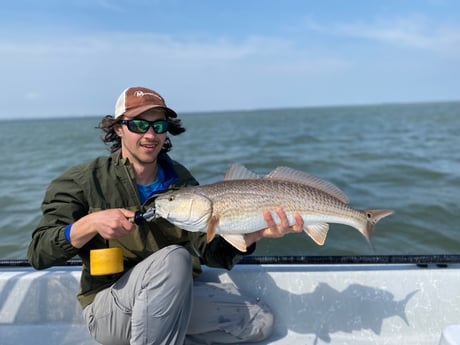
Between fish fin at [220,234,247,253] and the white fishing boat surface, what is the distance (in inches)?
36.6

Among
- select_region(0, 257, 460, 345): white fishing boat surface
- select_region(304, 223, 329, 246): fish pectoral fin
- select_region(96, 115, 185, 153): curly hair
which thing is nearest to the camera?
select_region(304, 223, 329, 246): fish pectoral fin

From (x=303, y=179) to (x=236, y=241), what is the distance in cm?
72

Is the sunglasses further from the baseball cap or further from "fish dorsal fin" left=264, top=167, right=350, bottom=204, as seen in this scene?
"fish dorsal fin" left=264, top=167, right=350, bottom=204

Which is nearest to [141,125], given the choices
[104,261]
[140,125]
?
[140,125]

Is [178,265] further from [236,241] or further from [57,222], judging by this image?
[57,222]

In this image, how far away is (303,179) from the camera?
3.20 m

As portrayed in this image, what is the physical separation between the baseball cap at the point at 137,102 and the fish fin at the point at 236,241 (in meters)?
1.07

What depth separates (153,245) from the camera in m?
3.19

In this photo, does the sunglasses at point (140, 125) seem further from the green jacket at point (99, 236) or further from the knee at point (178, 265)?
the knee at point (178, 265)

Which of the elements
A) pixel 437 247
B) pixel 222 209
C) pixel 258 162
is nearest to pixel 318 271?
pixel 222 209

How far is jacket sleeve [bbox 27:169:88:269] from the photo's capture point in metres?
2.70

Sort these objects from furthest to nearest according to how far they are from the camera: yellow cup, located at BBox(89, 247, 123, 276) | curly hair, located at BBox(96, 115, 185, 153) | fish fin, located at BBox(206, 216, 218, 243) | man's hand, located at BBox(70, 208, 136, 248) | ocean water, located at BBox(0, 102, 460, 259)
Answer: ocean water, located at BBox(0, 102, 460, 259), curly hair, located at BBox(96, 115, 185, 153), fish fin, located at BBox(206, 216, 218, 243), yellow cup, located at BBox(89, 247, 123, 276), man's hand, located at BBox(70, 208, 136, 248)

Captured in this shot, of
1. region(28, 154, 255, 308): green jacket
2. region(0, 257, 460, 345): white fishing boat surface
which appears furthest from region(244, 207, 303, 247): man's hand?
region(0, 257, 460, 345): white fishing boat surface

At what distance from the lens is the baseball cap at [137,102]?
10.0 ft
